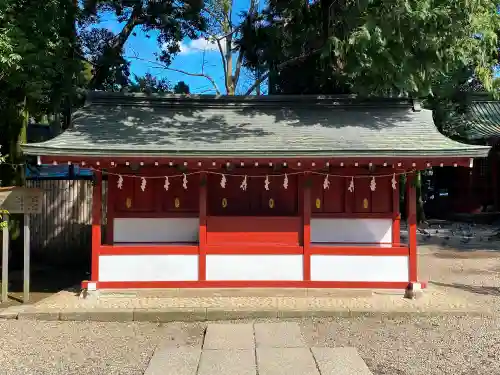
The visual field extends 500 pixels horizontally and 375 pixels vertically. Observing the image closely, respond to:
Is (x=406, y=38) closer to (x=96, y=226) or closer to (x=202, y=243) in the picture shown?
(x=202, y=243)

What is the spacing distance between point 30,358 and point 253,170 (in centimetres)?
507

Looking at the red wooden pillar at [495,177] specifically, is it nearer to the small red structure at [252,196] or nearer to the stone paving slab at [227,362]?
the small red structure at [252,196]

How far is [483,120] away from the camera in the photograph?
77.4 feet

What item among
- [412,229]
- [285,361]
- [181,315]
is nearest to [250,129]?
[412,229]

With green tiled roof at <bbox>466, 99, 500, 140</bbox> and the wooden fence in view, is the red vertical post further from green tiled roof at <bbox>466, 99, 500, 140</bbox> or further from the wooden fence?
green tiled roof at <bbox>466, 99, 500, 140</bbox>

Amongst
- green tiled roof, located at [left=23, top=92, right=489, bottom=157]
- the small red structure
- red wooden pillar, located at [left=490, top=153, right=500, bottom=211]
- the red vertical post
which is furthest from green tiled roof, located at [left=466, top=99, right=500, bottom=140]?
the red vertical post

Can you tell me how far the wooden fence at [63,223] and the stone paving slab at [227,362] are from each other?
26.2 feet

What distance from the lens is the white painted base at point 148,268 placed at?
854cm

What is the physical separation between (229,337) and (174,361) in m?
1.09

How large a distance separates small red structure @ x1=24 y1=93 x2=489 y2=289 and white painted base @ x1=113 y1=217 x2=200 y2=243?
20mm

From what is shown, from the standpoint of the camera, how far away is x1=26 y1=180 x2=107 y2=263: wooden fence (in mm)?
12445

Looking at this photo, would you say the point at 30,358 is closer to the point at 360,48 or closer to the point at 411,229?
the point at 411,229

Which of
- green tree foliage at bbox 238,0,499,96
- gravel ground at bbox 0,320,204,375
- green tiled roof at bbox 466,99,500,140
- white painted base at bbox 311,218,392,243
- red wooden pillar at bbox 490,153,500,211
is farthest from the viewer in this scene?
red wooden pillar at bbox 490,153,500,211

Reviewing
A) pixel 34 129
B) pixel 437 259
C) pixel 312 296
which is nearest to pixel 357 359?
pixel 312 296
